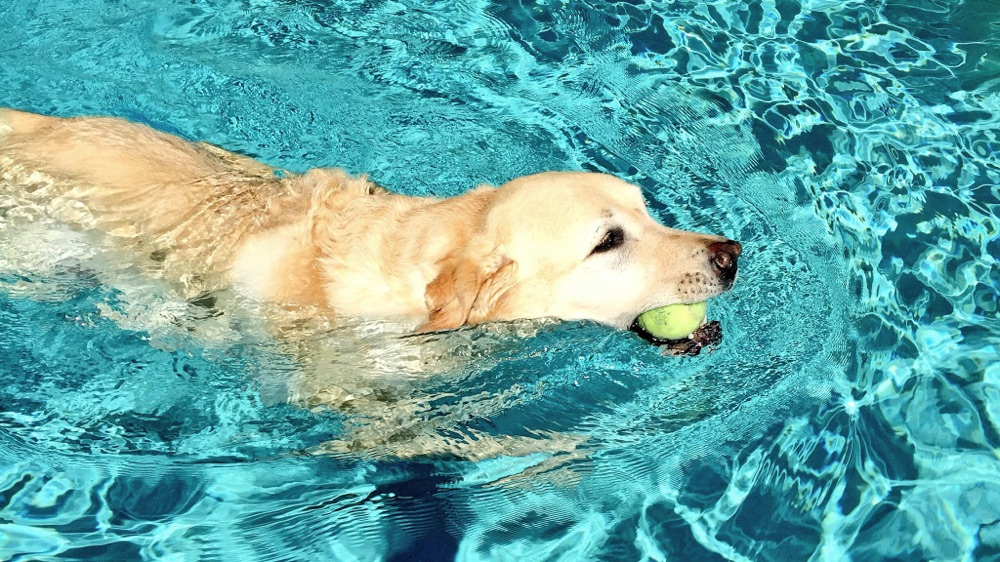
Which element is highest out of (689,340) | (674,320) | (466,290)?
(466,290)

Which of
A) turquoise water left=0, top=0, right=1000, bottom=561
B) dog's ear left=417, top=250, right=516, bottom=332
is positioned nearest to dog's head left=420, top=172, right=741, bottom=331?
dog's ear left=417, top=250, right=516, bottom=332

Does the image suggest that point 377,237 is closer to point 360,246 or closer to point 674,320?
point 360,246

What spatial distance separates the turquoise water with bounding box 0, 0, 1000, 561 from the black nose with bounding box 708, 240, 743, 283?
0.81 meters

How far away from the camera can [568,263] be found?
12.8 feet

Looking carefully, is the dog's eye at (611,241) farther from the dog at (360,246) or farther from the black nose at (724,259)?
the black nose at (724,259)

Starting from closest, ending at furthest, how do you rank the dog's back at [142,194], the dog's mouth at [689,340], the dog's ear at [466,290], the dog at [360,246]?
1. the dog's ear at [466,290]
2. the dog at [360,246]
3. the dog's mouth at [689,340]
4. the dog's back at [142,194]

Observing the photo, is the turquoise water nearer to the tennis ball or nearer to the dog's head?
the dog's head

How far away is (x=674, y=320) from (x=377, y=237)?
138 centimetres

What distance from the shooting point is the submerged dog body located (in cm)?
388

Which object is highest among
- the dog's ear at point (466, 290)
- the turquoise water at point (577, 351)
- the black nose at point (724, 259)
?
the black nose at point (724, 259)

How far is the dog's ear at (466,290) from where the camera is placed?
3.78 m

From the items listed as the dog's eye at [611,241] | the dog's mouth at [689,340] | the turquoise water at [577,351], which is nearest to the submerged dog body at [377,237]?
the dog's eye at [611,241]

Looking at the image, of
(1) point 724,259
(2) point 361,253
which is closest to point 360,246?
(2) point 361,253

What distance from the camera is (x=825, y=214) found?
5.49m
